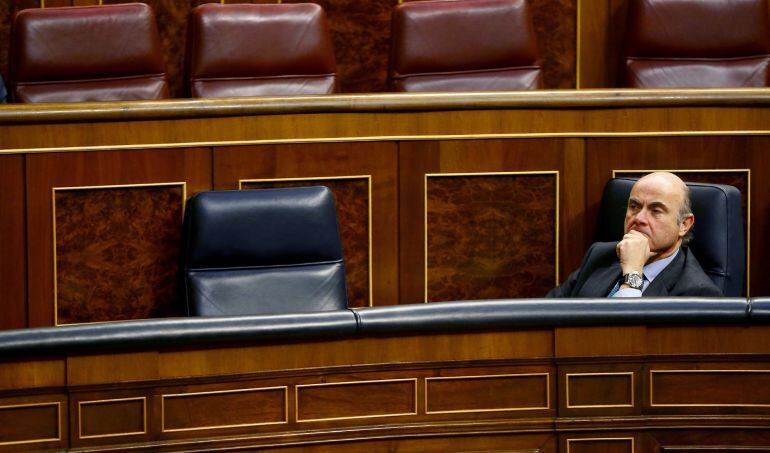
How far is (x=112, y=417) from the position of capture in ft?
3.40

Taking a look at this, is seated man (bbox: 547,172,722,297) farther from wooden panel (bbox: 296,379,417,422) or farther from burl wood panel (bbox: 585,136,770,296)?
wooden panel (bbox: 296,379,417,422)

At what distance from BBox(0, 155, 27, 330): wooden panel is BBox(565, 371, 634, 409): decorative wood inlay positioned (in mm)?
785

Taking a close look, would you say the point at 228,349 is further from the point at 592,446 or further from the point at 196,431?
the point at 592,446

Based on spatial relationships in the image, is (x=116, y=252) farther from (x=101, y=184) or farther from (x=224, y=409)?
(x=224, y=409)

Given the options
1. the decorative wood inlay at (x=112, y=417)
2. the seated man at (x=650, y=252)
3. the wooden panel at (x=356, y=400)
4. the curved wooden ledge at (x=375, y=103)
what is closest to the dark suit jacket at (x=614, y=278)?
the seated man at (x=650, y=252)

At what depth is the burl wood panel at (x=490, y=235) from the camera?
1661 millimetres

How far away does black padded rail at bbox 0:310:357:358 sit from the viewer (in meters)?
1.01

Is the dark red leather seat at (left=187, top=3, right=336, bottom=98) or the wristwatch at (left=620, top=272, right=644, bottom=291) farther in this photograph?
the dark red leather seat at (left=187, top=3, right=336, bottom=98)

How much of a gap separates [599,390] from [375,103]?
0.65 meters

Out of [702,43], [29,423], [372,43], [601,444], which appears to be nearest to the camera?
[29,423]

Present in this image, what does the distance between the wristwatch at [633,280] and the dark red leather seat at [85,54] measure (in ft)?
2.71

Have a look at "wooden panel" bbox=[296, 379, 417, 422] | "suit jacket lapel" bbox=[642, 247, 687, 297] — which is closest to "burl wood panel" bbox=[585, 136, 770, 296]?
"suit jacket lapel" bbox=[642, 247, 687, 297]

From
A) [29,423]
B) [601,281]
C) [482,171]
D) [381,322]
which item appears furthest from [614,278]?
[29,423]

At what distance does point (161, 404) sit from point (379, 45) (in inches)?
51.6
